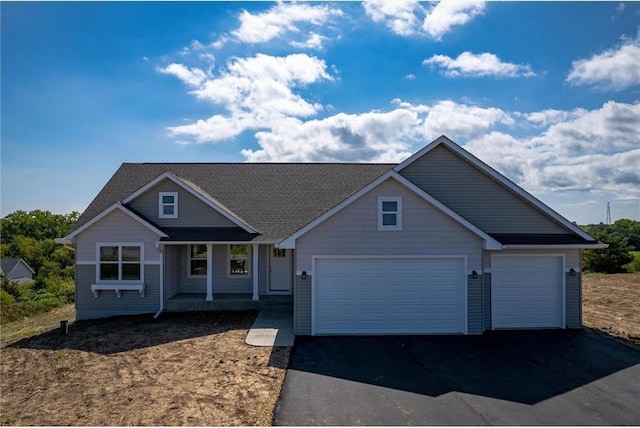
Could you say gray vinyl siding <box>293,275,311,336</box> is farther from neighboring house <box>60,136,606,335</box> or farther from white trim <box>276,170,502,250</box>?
white trim <box>276,170,502,250</box>

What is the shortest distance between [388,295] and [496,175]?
5.34m

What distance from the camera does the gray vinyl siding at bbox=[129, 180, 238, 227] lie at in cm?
1594

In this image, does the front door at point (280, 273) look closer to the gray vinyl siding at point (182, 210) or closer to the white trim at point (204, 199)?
the white trim at point (204, 199)

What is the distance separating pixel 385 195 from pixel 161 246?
8345 millimetres

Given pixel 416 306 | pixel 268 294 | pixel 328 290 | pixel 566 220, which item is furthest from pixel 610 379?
pixel 268 294

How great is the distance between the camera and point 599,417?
675cm

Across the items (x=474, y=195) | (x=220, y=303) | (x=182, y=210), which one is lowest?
(x=220, y=303)

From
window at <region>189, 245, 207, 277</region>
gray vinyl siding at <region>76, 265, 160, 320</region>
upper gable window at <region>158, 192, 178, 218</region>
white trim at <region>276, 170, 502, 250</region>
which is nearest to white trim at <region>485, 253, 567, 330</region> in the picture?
white trim at <region>276, 170, 502, 250</region>

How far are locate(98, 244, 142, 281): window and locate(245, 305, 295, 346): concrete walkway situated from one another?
4.82 meters

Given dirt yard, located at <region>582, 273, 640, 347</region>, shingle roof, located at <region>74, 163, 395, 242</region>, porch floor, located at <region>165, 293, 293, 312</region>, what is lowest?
dirt yard, located at <region>582, 273, 640, 347</region>

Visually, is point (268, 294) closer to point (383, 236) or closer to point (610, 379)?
point (383, 236)

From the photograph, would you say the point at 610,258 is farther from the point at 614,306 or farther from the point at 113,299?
the point at 113,299

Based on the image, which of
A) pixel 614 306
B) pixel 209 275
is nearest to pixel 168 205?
pixel 209 275

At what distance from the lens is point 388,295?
1216 centimetres
